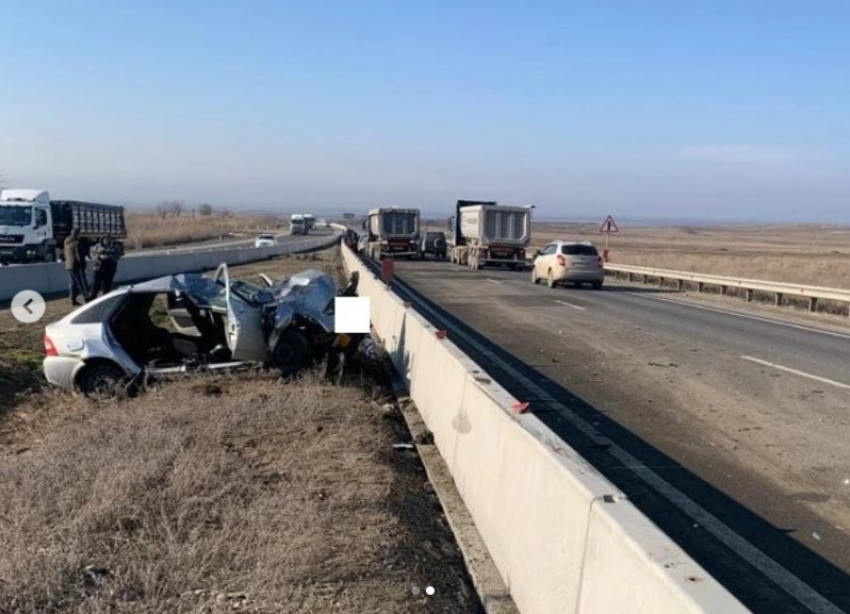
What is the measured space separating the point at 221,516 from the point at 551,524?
240cm

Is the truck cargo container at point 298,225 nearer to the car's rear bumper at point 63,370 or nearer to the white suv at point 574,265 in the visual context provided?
the white suv at point 574,265

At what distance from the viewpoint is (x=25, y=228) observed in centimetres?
3559

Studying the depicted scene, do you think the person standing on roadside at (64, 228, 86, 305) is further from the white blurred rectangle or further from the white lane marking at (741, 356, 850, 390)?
the white lane marking at (741, 356, 850, 390)

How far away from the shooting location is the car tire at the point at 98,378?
9992 millimetres

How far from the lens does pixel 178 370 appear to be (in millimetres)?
10172

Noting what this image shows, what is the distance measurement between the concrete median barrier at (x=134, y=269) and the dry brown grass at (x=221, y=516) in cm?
1627

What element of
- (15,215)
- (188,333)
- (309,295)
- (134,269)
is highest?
(15,215)

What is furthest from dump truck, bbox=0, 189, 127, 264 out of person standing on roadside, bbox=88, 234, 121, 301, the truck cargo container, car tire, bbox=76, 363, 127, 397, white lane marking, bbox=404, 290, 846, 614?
the truck cargo container

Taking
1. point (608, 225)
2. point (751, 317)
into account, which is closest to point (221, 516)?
point (751, 317)

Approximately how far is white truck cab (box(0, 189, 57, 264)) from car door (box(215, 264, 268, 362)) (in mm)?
28768

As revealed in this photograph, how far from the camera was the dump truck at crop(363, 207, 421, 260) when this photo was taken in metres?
50.7

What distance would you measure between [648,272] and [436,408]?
2635 centimetres

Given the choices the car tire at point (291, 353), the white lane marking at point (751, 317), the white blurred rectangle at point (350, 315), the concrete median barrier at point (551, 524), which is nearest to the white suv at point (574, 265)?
the white lane marking at point (751, 317)

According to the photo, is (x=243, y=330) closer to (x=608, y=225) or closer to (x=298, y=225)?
(x=608, y=225)
